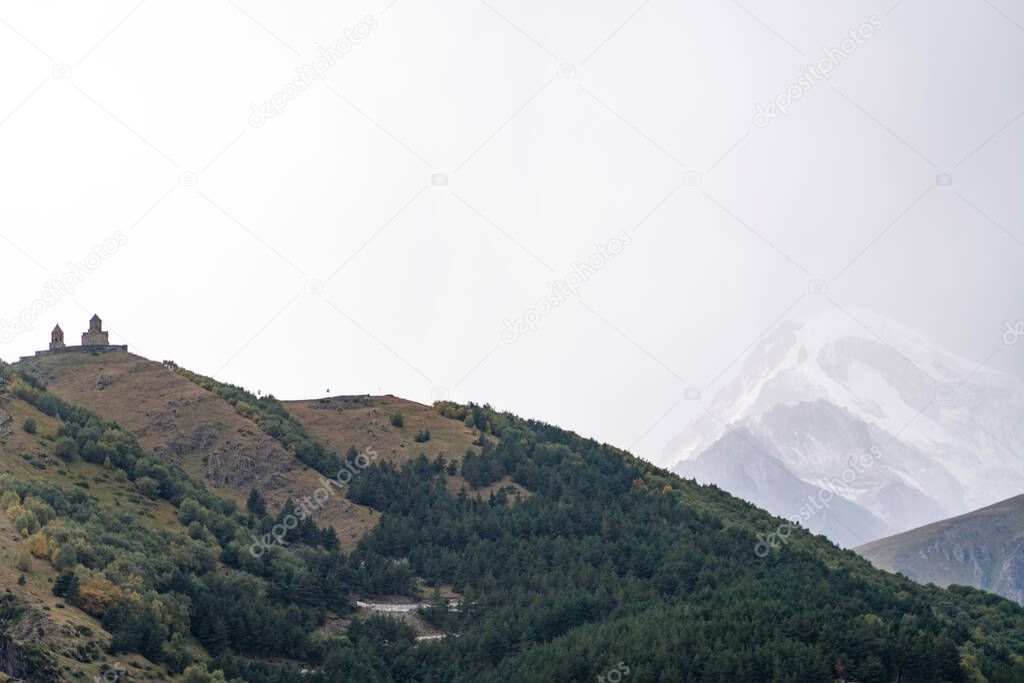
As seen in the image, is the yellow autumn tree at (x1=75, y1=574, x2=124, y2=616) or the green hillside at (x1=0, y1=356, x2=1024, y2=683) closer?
the yellow autumn tree at (x1=75, y1=574, x2=124, y2=616)

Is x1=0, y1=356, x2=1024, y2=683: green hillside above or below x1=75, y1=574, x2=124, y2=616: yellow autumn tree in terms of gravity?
above

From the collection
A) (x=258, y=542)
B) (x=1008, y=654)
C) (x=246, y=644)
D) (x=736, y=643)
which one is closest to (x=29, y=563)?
(x=246, y=644)

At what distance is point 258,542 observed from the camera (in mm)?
167875

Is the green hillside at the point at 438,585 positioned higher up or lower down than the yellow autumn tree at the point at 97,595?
higher up

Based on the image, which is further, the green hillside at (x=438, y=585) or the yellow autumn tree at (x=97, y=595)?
the green hillside at (x=438, y=585)

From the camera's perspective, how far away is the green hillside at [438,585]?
135875 millimetres

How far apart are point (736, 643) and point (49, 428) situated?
85.8 metres

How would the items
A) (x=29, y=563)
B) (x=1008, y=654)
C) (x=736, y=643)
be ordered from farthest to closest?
1. (x=1008, y=654)
2. (x=736, y=643)
3. (x=29, y=563)

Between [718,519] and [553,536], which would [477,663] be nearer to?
[553,536]

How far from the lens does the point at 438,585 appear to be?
17162 cm

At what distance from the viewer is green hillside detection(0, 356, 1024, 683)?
446 ft

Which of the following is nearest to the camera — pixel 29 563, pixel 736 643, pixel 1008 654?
pixel 29 563

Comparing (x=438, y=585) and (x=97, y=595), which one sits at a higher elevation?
(x=438, y=585)

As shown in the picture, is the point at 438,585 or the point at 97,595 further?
the point at 438,585
